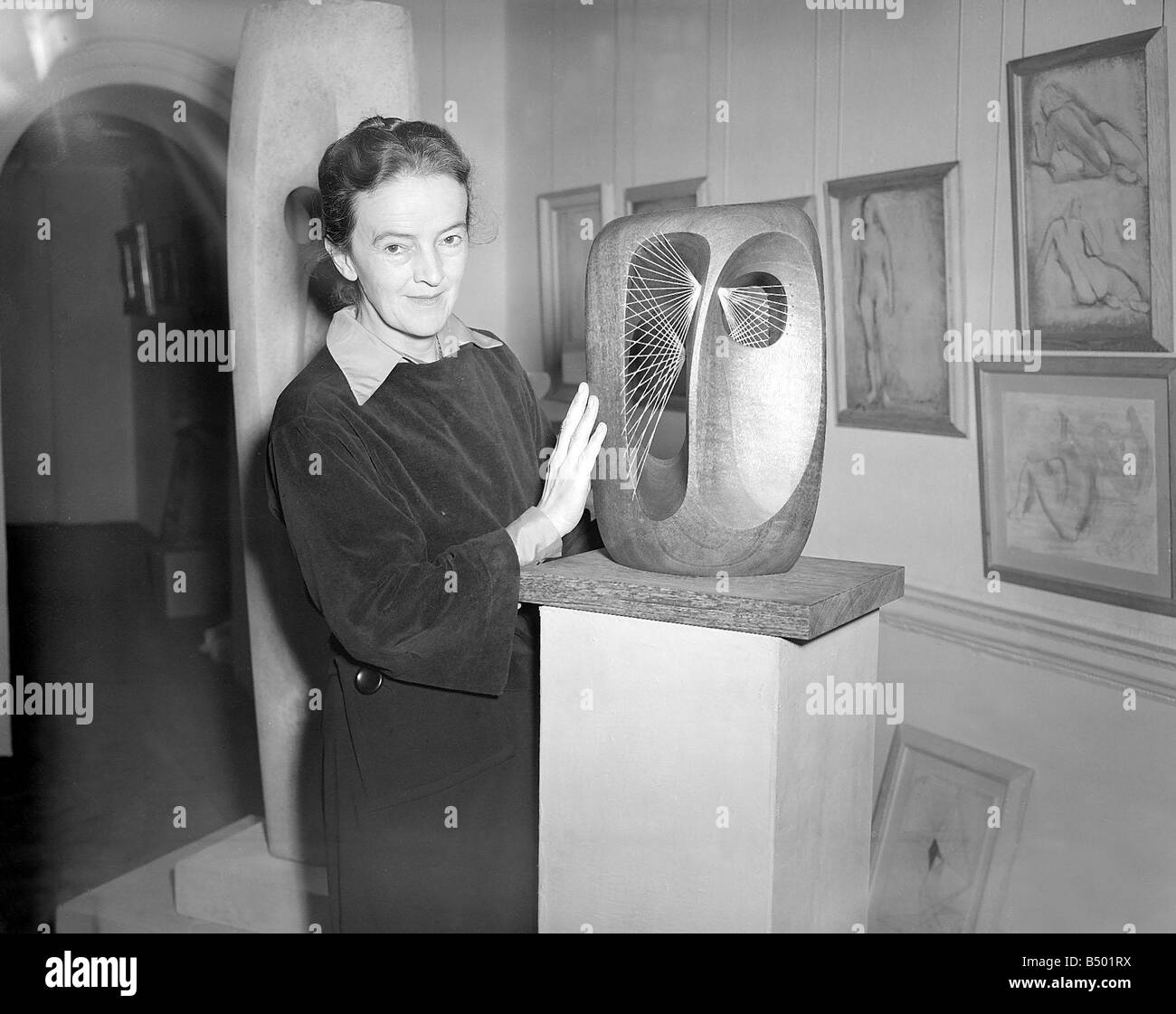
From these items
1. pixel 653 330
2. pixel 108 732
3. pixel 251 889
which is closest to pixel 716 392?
pixel 653 330

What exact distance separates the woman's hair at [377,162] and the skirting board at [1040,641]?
4.24 ft

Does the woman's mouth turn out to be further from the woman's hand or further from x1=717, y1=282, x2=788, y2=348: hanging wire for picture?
x1=717, y1=282, x2=788, y2=348: hanging wire for picture

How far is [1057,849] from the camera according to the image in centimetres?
202

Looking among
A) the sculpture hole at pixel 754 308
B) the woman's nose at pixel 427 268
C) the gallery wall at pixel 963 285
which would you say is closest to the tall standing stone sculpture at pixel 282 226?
the woman's nose at pixel 427 268

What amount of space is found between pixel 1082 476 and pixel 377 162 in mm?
1295

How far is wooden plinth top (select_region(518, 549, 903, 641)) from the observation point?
111 cm

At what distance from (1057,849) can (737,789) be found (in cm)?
113

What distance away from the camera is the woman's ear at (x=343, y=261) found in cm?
137

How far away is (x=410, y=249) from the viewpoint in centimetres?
132

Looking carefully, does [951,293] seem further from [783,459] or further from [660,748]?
[660,748]

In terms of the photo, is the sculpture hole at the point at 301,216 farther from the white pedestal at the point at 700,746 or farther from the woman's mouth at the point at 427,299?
the white pedestal at the point at 700,746

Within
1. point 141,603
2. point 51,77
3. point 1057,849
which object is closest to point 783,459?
point 1057,849

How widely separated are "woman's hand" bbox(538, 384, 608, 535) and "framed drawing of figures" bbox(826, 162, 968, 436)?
1.11 meters

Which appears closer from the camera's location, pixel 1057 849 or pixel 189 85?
pixel 1057 849
